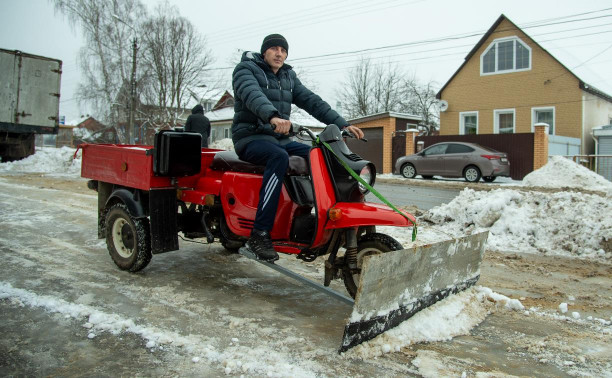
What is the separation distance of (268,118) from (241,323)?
5.31ft

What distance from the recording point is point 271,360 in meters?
2.97

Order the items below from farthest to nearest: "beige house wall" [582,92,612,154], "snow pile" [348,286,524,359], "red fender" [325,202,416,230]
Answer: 1. "beige house wall" [582,92,612,154]
2. "red fender" [325,202,416,230]
3. "snow pile" [348,286,524,359]

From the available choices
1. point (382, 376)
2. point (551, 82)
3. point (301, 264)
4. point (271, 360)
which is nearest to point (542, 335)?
point (382, 376)

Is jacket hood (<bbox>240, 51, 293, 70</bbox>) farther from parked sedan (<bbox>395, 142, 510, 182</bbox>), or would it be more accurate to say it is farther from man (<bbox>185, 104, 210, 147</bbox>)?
parked sedan (<bbox>395, 142, 510, 182</bbox>)

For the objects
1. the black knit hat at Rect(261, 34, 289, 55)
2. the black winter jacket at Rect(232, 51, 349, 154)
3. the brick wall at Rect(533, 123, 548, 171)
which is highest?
the brick wall at Rect(533, 123, 548, 171)

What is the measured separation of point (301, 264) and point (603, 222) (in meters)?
4.02

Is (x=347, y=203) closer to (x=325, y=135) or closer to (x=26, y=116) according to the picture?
(x=325, y=135)

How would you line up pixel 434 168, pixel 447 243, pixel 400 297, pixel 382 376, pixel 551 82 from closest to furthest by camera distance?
pixel 382 376 < pixel 400 297 < pixel 447 243 < pixel 434 168 < pixel 551 82

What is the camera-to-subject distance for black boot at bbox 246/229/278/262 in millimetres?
3887

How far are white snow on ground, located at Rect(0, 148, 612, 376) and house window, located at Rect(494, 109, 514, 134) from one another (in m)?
19.6

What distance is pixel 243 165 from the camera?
4.54 metres

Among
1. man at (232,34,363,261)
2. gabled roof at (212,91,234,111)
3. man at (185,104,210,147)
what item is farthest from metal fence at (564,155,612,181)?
gabled roof at (212,91,234,111)

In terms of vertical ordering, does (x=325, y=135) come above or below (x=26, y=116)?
below

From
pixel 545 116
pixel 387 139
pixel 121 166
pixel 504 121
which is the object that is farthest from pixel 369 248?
pixel 504 121
